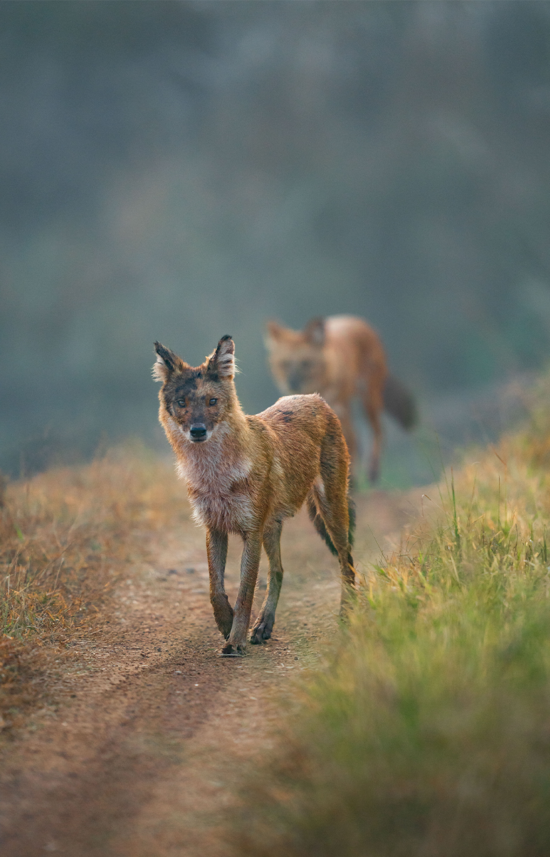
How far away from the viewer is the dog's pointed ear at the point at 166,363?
4398 millimetres

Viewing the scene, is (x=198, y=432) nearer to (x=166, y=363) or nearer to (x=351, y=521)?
(x=166, y=363)

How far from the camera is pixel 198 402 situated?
4234 mm

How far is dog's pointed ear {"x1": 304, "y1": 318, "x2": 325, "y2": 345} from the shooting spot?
9.45 m

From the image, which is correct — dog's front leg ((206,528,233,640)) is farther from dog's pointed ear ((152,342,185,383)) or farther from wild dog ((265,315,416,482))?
wild dog ((265,315,416,482))

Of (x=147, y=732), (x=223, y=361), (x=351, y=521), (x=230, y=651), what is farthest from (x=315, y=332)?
(x=147, y=732)

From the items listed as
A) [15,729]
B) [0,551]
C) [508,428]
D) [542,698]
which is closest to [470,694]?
[542,698]

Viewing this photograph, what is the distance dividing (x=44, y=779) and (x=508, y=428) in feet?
22.4

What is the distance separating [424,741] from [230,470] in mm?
2245

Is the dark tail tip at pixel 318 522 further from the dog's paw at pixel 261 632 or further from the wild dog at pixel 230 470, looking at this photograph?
the dog's paw at pixel 261 632

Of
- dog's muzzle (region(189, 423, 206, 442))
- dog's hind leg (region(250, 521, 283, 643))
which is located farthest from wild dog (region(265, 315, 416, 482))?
dog's muzzle (region(189, 423, 206, 442))

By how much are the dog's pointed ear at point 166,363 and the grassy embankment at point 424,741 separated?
6.29ft

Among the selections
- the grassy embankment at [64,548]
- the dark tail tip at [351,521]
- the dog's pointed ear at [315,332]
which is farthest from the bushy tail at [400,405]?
the dark tail tip at [351,521]

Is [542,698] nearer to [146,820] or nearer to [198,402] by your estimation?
[146,820]

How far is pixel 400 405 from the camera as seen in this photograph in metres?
11.4
